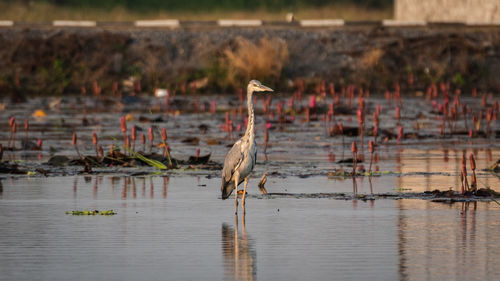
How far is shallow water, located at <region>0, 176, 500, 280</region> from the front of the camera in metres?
9.81

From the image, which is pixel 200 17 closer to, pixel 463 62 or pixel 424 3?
pixel 424 3

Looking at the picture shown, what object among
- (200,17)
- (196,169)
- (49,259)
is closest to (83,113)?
(196,169)

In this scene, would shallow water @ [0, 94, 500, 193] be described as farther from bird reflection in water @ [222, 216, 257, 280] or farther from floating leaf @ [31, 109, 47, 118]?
bird reflection in water @ [222, 216, 257, 280]

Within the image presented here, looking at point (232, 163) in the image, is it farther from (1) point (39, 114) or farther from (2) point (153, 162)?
(1) point (39, 114)

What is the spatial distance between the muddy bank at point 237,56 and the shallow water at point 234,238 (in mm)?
29157

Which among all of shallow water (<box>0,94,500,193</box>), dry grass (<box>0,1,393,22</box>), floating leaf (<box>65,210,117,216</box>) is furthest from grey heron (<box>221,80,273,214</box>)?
dry grass (<box>0,1,393,22</box>)

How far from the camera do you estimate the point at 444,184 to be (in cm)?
1605

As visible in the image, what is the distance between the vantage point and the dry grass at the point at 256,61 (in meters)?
44.2

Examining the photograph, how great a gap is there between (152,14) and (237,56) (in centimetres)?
2229

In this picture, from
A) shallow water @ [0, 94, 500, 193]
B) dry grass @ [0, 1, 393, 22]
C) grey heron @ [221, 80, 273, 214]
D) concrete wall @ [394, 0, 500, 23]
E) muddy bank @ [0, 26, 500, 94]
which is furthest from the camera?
dry grass @ [0, 1, 393, 22]

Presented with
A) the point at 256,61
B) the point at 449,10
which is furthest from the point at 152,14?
the point at 256,61

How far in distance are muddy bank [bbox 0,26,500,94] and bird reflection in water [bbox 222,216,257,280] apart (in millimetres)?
31761

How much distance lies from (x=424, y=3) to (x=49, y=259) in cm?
4841

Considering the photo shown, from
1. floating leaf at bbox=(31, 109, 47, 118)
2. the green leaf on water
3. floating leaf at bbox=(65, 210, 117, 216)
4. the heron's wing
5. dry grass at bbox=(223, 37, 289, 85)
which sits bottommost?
floating leaf at bbox=(65, 210, 117, 216)
